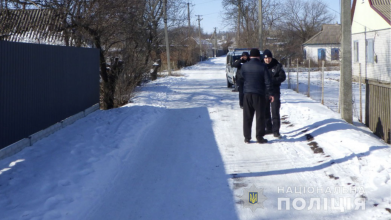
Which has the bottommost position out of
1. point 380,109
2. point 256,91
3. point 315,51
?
point 380,109

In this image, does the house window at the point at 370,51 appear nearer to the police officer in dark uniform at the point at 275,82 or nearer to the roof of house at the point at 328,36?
the police officer in dark uniform at the point at 275,82

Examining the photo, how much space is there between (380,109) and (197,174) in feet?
16.5

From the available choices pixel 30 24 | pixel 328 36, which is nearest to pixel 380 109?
pixel 30 24

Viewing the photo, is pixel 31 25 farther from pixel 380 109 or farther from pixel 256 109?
pixel 380 109

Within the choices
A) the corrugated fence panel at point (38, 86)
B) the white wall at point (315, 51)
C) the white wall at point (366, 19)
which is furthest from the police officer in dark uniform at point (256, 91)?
the white wall at point (315, 51)

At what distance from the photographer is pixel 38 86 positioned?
886 centimetres

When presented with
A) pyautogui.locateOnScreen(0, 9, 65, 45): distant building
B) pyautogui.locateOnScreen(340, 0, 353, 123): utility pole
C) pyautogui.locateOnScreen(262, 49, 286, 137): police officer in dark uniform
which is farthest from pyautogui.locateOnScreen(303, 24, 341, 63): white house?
pyautogui.locateOnScreen(262, 49, 286, 137): police officer in dark uniform

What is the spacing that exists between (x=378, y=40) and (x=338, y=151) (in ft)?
58.3

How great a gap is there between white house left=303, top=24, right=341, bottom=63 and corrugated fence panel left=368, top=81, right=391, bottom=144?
38464 millimetres

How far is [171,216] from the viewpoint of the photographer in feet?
16.4

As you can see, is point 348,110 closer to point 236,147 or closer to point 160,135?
point 236,147

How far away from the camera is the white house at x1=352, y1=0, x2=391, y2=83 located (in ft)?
71.2

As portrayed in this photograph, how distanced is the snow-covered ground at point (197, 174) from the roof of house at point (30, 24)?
509 centimetres

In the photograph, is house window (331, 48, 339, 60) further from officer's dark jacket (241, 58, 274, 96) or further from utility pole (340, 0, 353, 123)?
officer's dark jacket (241, 58, 274, 96)
